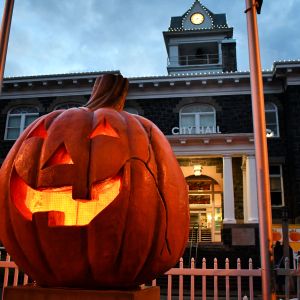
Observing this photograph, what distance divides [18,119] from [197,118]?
27.5ft

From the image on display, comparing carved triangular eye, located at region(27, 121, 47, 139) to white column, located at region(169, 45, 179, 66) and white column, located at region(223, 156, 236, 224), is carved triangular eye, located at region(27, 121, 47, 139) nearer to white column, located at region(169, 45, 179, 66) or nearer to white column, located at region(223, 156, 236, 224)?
white column, located at region(223, 156, 236, 224)

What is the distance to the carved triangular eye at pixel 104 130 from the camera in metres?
2.64

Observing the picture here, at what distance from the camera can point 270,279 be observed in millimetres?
3305

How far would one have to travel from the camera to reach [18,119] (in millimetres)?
18203

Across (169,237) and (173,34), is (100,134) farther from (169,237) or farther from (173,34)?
(173,34)

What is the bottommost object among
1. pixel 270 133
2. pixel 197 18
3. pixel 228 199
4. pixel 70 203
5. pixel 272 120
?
pixel 70 203

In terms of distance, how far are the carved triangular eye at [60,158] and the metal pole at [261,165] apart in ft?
6.01

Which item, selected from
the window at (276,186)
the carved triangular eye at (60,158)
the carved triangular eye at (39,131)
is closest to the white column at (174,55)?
the window at (276,186)

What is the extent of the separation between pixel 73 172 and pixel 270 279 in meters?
2.02

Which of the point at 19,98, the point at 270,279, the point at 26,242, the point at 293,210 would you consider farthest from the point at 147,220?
the point at 19,98

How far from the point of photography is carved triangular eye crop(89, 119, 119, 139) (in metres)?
2.64

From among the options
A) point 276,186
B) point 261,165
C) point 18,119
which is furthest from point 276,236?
point 18,119

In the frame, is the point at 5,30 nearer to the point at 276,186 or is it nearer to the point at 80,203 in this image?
the point at 80,203

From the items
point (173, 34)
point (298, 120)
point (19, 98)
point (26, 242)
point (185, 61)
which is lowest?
point (26, 242)
